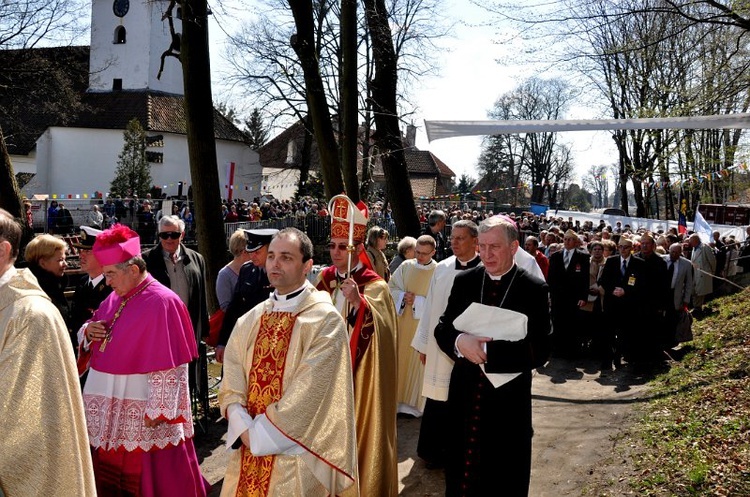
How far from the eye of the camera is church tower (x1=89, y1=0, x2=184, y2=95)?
48.9 metres

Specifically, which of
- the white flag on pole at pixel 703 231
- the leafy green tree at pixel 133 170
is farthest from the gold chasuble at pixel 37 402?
the leafy green tree at pixel 133 170

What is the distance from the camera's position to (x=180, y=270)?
7.04 m

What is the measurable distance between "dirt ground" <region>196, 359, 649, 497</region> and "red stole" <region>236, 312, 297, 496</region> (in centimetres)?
195

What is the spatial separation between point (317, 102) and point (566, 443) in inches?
273

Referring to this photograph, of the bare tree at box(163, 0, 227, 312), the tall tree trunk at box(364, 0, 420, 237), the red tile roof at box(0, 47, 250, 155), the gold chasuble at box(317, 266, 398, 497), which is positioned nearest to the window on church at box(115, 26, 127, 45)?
the red tile roof at box(0, 47, 250, 155)

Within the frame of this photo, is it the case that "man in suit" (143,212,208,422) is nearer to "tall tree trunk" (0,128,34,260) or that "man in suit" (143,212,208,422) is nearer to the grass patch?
the grass patch

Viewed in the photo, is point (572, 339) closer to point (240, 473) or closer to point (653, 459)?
point (653, 459)

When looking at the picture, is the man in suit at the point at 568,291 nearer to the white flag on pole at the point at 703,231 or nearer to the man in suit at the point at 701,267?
the man in suit at the point at 701,267

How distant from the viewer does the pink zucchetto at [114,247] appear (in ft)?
15.1

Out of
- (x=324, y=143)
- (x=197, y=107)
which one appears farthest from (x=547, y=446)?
(x=324, y=143)

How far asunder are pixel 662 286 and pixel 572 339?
5.47 ft

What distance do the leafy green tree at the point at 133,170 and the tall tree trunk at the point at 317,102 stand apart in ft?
94.6

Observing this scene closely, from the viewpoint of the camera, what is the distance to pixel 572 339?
1191cm

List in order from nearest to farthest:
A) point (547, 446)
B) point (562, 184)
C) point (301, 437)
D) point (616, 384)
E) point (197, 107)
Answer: point (301, 437)
point (547, 446)
point (197, 107)
point (616, 384)
point (562, 184)
